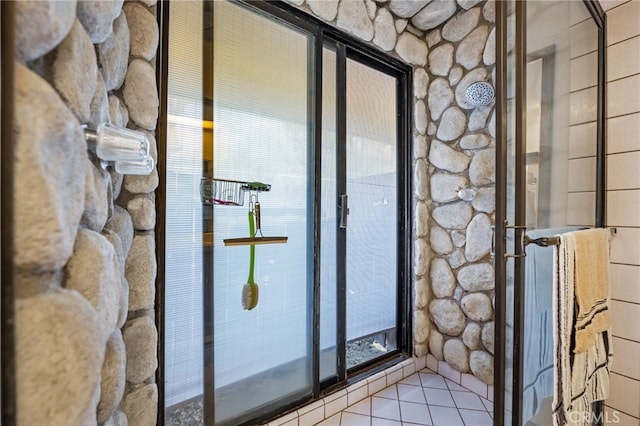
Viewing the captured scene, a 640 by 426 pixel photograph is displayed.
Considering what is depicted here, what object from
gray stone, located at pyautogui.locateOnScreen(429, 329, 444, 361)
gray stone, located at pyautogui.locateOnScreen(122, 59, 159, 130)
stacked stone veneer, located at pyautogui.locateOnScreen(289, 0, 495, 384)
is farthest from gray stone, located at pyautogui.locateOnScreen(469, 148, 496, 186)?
gray stone, located at pyautogui.locateOnScreen(122, 59, 159, 130)

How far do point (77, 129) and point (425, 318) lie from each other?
6.35 feet

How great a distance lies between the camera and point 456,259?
1758 mm

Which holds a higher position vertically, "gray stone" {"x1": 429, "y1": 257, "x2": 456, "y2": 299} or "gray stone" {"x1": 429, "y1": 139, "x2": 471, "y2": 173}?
"gray stone" {"x1": 429, "y1": 139, "x2": 471, "y2": 173}

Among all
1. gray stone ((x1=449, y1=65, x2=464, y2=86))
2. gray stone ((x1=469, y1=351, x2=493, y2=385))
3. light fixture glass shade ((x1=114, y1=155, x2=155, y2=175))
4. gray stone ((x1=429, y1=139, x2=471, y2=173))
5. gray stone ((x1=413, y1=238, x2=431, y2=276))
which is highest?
gray stone ((x1=449, y1=65, x2=464, y2=86))

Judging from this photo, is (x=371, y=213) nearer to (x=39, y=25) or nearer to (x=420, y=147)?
(x=420, y=147)

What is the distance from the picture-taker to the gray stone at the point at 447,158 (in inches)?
67.5

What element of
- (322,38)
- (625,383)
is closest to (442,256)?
(625,383)

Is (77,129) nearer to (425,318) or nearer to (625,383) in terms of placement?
(425,318)

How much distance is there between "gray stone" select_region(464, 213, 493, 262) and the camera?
1.61m

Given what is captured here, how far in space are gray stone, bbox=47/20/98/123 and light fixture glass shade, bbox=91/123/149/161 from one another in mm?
40

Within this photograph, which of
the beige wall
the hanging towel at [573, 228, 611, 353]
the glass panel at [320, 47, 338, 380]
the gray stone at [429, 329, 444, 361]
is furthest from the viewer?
the gray stone at [429, 329, 444, 361]

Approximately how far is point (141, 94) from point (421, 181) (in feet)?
5.05

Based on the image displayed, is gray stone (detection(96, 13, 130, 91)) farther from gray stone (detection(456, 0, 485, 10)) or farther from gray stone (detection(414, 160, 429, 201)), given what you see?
gray stone (detection(456, 0, 485, 10))

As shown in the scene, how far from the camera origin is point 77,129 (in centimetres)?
53
